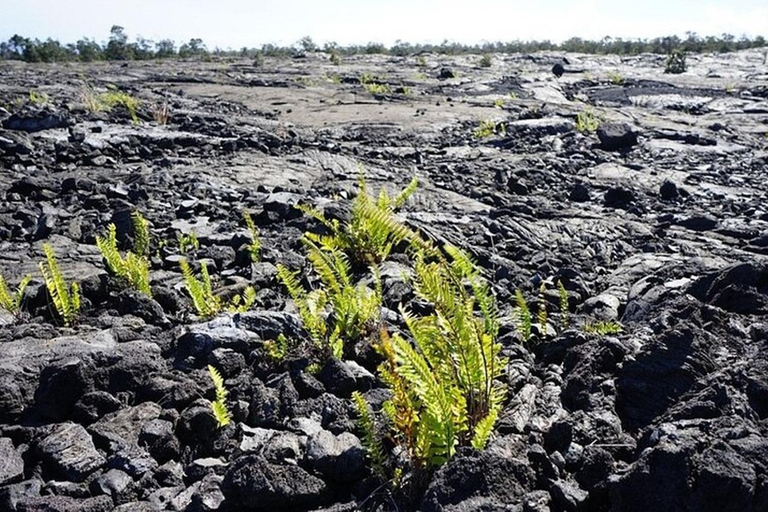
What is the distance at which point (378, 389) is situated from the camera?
296 centimetres

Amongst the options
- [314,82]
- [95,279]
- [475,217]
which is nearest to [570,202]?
[475,217]

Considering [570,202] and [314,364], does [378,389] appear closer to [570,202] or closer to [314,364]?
[314,364]

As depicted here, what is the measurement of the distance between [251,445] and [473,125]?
10.4m

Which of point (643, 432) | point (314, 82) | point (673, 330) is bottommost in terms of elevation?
point (643, 432)

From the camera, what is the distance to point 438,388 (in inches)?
90.9

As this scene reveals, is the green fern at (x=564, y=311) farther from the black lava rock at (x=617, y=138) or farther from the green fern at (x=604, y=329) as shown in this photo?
the black lava rock at (x=617, y=138)

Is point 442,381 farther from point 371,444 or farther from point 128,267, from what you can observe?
point 128,267

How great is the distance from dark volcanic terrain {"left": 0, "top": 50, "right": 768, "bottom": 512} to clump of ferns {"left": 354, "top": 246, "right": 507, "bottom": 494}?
0.12 m

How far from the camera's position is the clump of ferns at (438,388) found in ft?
7.27

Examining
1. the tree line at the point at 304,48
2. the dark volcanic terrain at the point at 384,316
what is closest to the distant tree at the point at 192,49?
the tree line at the point at 304,48

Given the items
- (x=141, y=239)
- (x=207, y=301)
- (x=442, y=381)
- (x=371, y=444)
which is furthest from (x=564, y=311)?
(x=141, y=239)

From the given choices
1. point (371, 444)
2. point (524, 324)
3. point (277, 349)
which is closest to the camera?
point (371, 444)

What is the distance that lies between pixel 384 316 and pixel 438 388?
1445 mm

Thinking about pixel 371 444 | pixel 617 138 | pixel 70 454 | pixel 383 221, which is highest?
pixel 617 138
